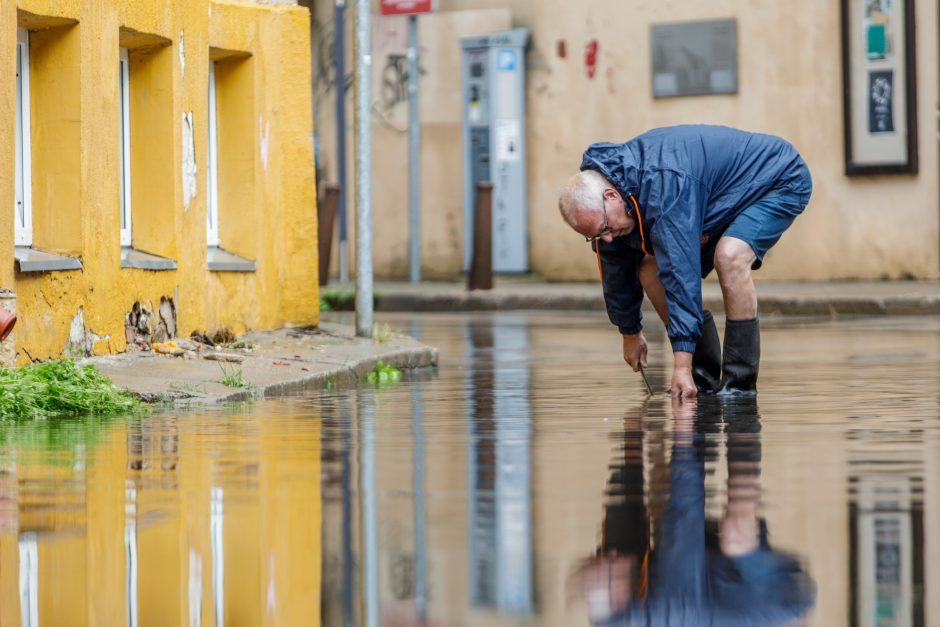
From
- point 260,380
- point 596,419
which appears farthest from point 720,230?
point 260,380

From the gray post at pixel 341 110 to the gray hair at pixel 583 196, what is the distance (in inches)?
584

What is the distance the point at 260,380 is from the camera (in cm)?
→ 972

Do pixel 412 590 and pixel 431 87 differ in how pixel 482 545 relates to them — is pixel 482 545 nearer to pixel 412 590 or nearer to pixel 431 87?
pixel 412 590

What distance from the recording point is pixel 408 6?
2120 cm

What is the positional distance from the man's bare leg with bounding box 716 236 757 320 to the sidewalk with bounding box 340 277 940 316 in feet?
30.9

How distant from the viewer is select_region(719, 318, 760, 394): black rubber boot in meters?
8.57

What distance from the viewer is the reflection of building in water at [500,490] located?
4.04 meters

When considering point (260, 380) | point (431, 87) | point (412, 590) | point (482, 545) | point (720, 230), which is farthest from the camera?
point (431, 87)

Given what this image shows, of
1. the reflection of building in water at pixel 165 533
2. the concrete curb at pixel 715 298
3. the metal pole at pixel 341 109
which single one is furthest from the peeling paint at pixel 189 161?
the metal pole at pixel 341 109

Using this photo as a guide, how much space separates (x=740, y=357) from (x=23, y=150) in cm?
394

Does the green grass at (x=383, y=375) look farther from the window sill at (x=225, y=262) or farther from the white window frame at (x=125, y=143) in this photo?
the white window frame at (x=125, y=143)

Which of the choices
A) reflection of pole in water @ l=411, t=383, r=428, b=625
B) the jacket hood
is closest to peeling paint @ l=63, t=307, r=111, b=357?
reflection of pole in water @ l=411, t=383, r=428, b=625

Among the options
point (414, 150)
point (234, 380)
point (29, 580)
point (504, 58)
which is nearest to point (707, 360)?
point (234, 380)

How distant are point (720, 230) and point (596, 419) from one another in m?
1.20
